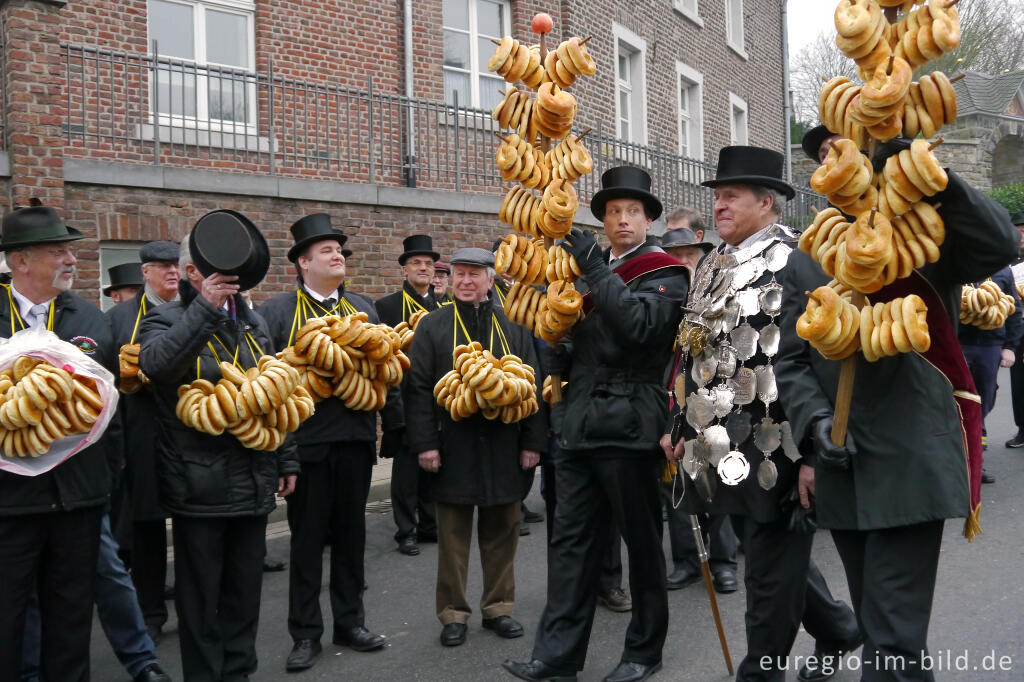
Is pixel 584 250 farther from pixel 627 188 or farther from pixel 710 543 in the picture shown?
pixel 710 543

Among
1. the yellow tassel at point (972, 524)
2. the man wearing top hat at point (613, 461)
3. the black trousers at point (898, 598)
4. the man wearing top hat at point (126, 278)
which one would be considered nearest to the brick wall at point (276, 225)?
the man wearing top hat at point (126, 278)

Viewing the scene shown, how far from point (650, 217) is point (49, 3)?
22.9 ft

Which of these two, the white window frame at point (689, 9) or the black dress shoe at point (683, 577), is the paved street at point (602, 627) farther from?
the white window frame at point (689, 9)

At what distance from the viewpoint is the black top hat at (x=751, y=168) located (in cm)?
433

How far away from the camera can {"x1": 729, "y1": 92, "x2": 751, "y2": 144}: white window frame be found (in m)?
22.1

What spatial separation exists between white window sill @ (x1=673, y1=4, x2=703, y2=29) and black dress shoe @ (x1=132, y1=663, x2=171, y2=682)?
1741 cm

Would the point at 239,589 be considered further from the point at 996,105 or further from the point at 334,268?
the point at 996,105

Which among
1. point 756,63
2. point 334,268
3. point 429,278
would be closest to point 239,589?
point 334,268

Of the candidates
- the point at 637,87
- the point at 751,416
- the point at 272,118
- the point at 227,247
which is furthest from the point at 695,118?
the point at 227,247

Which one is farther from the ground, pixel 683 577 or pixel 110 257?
pixel 110 257

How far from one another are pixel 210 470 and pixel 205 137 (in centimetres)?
769

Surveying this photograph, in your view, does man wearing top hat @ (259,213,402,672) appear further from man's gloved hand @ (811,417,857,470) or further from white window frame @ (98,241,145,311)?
white window frame @ (98,241,145,311)

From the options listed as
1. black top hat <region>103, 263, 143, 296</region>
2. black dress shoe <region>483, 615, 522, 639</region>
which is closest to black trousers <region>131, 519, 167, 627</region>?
black dress shoe <region>483, 615, 522, 639</region>

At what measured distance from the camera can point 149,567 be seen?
18.8 ft
